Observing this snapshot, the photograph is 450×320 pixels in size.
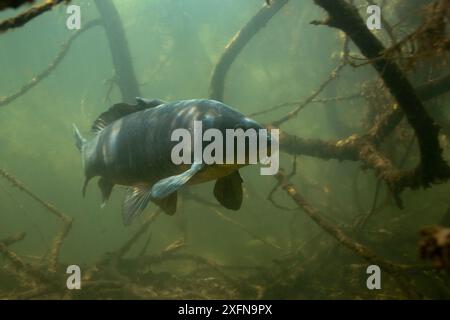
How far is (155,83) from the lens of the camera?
24656 millimetres

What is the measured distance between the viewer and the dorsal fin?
3697 mm

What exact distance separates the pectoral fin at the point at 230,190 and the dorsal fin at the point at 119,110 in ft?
3.39

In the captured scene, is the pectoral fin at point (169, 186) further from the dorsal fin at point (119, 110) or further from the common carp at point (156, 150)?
the dorsal fin at point (119, 110)

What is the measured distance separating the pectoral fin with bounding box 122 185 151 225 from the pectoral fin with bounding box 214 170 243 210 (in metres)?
0.67

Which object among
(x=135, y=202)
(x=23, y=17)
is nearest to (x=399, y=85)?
(x=135, y=202)

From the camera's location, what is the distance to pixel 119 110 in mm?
3975

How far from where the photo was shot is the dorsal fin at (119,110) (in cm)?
370

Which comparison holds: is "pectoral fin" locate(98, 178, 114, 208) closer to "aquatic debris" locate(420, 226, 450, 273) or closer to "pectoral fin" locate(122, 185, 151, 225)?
"pectoral fin" locate(122, 185, 151, 225)

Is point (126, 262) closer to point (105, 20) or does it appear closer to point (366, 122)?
point (366, 122)

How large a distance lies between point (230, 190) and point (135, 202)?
0.89m

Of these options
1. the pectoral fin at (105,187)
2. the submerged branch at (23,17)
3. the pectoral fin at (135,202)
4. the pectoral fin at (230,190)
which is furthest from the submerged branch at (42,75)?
the submerged branch at (23,17)
